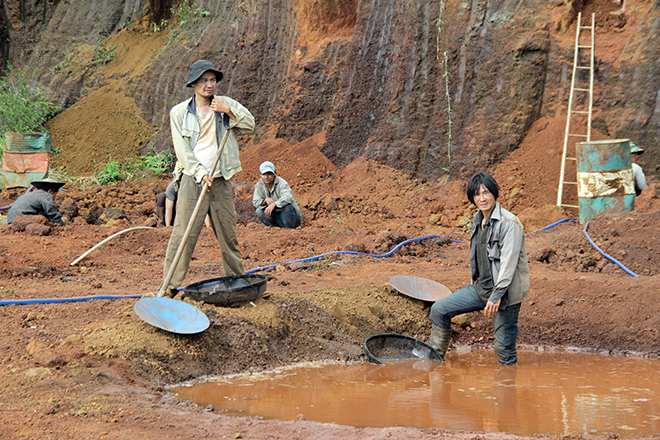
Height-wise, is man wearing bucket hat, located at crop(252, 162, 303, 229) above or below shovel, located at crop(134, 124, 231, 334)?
above

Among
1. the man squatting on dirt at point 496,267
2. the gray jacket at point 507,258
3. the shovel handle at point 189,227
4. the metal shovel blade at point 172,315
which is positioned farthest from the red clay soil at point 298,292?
the gray jacket at point 507,258

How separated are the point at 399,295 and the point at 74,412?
13.0 feet

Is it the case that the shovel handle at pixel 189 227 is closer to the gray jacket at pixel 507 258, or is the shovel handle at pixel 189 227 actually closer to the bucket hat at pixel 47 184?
the gray jacket at pixel 507 258

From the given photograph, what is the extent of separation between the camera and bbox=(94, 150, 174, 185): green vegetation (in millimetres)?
15336

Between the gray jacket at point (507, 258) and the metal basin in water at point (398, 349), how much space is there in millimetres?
980

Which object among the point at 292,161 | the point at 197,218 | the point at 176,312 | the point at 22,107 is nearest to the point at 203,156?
the point at 197,218

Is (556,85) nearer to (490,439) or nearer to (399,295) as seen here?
(399,295)

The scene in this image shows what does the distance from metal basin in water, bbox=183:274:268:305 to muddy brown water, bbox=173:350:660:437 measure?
2.61ft

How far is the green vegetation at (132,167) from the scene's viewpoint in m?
15.3

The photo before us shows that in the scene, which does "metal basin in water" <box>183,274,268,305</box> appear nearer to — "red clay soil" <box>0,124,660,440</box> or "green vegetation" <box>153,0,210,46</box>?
"red clay soil" <box>0,124,660,440</box>

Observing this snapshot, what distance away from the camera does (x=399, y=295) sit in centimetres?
668

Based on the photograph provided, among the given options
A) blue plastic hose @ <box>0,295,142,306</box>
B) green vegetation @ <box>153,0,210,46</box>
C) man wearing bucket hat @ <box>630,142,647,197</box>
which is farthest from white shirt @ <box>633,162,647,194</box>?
green vegetation @ <box>153,0,210,46</box>

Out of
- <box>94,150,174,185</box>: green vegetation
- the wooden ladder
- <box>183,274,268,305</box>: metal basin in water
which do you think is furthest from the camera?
<box>94,150,174,185</box>: green vegetation

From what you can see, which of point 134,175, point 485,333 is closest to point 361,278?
point 485,333
